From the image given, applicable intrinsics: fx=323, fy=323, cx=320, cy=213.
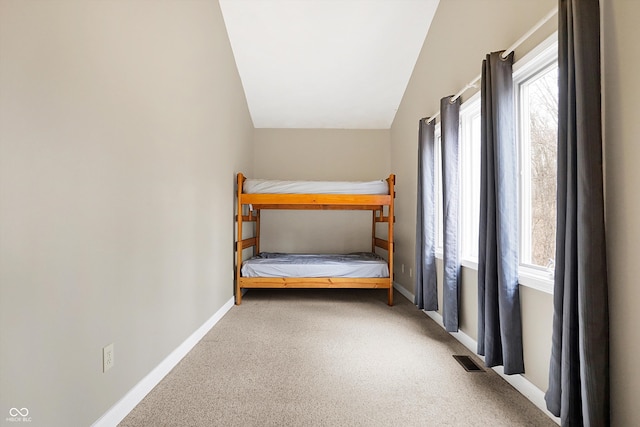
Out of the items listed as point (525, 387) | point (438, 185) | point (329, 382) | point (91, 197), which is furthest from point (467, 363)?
point (91, 197)

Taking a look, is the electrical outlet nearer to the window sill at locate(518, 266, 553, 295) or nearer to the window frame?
the window sill at locate(518, 266, 553, 295)

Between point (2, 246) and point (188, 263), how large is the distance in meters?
1.35

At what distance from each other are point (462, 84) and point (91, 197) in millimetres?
2372

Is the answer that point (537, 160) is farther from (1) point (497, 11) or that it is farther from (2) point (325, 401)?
(2) point (325, 401)

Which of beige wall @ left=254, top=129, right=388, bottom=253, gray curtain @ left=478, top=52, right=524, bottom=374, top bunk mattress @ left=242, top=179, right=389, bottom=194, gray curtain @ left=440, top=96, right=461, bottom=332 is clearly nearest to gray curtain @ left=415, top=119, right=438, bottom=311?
gray curtain @ left=440, top=96, right=461, bottom=332

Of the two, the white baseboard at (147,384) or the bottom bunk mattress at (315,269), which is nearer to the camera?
the white baseboard at (147,384)

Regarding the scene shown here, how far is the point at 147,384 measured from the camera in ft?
5.43

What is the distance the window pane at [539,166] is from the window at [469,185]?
610 millimetres

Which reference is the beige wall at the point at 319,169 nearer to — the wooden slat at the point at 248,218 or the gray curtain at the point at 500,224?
the wooden slat at the point at 248,218

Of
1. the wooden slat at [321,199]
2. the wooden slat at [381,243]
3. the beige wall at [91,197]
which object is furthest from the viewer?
the wooden slat at [381,243]

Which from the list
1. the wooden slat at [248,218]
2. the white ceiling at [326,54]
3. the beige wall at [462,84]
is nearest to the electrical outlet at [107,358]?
the beige wall at [462,84]

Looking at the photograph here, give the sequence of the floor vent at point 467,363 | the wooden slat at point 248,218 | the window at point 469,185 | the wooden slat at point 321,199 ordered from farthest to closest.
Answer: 1. the wooden slat at point 248,218
2. the wooden slat at point 321,199
3. the window at point 469,185
4. the floor vent at point 467,363

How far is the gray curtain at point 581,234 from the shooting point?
3.73 feet

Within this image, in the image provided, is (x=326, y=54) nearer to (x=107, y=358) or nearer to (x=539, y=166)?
(x=539, y=166)
